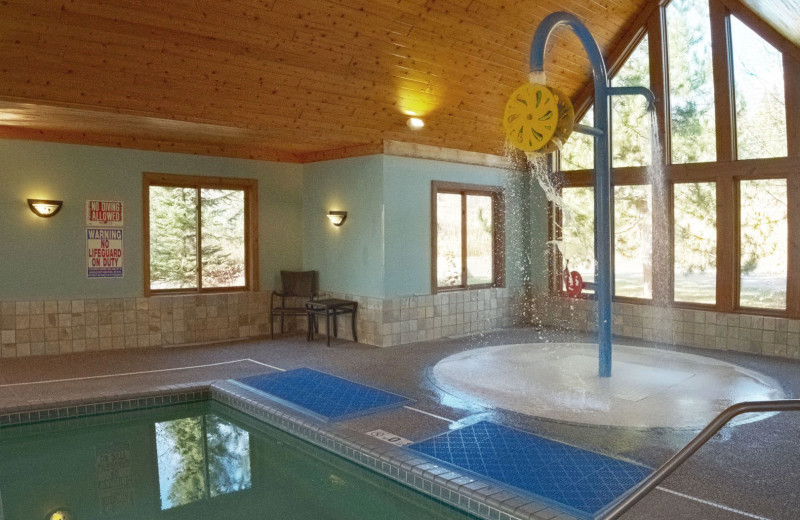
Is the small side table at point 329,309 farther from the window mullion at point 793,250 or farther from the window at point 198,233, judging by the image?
the window mullion at point 793,250

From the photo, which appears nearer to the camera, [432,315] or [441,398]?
[441,398]

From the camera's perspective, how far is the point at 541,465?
3842mm

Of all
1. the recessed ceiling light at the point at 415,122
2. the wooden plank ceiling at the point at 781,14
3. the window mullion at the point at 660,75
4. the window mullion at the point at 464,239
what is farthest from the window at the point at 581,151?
the recessed ceiling light at the point at 415,122

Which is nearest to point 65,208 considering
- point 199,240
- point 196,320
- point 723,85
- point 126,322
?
point 126,322

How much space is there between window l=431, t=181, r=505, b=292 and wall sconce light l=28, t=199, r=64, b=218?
445 cm

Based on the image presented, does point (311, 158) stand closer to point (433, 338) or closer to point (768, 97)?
point (433, 338)

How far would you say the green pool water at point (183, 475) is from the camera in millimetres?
3742

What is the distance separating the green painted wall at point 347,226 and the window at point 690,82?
12.4 ft

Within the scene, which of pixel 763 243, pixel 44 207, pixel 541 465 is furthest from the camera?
pixel 763 243

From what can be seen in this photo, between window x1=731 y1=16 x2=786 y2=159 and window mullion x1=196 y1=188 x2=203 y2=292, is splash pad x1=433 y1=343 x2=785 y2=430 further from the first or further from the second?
window mullion x1=196 y1=188 x2=203 y2=292

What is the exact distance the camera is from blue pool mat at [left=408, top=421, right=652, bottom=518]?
3391mm

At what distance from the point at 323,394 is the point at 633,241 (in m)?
5.03

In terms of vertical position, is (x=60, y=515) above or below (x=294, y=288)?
below

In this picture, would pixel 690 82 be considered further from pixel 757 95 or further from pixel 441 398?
pixel 441 398
